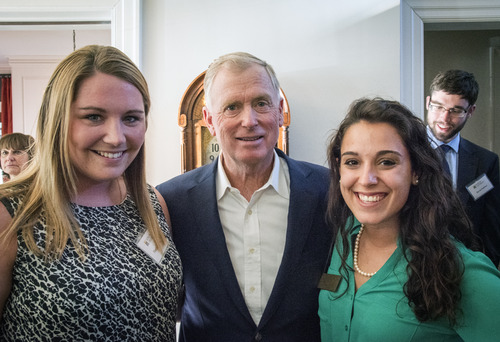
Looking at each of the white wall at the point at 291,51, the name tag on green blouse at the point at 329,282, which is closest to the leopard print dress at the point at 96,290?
the name tag on green blouse at the point at 329,282

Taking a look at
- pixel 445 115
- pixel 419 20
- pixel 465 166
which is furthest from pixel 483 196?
pixel 419 20

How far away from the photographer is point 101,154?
4.23ft

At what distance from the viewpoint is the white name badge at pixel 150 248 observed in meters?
1.37

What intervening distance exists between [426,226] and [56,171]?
1.10 metres

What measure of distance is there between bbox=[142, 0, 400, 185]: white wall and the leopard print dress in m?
1.74

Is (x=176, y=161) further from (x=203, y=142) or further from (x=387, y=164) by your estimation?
(x=387, y=164)

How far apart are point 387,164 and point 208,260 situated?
732 millimetres

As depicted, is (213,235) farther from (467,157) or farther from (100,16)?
(100,16)

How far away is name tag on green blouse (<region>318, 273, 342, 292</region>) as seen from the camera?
152cm

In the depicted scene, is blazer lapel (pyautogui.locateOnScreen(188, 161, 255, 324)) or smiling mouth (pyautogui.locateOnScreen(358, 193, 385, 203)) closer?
smiling mouth (pyautogui.locateOnScreen(358, 193, 385, 203))

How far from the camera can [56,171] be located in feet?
4.05

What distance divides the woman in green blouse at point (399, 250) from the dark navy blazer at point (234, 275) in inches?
3.6

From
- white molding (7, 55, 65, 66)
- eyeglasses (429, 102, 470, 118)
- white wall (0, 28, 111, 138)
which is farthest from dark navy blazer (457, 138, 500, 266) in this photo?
white molding (7, 55, 65, 66)

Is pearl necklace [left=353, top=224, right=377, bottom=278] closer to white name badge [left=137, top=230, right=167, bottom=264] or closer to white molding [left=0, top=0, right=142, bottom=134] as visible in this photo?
white name badge [left=137, top=230, right=167, bottom=264]
